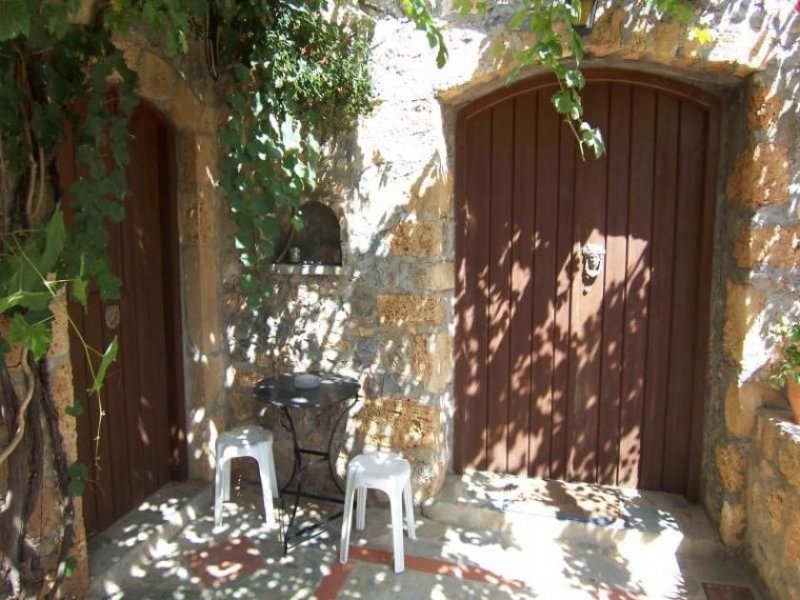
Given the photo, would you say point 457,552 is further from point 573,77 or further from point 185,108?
point 185,108

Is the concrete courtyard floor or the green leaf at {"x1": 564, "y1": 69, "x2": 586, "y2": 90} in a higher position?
the green leaf at {"x1": 564, "y1": 69, "x2": 586, "y2": 90}

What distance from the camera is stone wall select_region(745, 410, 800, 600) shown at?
228 centimetres

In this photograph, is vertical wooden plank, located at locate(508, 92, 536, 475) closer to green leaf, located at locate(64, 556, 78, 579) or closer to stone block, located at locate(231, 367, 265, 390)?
stone block, located at locate(231, 367, 265, 390)

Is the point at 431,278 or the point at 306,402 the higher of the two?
the point at 431,278

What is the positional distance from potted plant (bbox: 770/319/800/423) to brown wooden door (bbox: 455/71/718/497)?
0.37m

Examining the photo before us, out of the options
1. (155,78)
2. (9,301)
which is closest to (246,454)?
(9,301)

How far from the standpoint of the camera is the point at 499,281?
315cm

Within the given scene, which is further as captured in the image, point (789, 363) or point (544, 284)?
point (544, 284)

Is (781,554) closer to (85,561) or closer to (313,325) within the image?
(313,325)

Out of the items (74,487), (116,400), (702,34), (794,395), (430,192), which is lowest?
(74,487)

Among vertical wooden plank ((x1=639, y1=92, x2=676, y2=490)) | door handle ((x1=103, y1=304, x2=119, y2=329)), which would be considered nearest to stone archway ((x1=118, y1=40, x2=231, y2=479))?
door handle ((x1=103, y1=304, x2=119, y2=329))

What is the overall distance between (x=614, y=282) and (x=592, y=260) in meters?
0.15

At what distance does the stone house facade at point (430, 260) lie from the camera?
2.52 metres

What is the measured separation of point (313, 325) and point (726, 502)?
2.00 m
